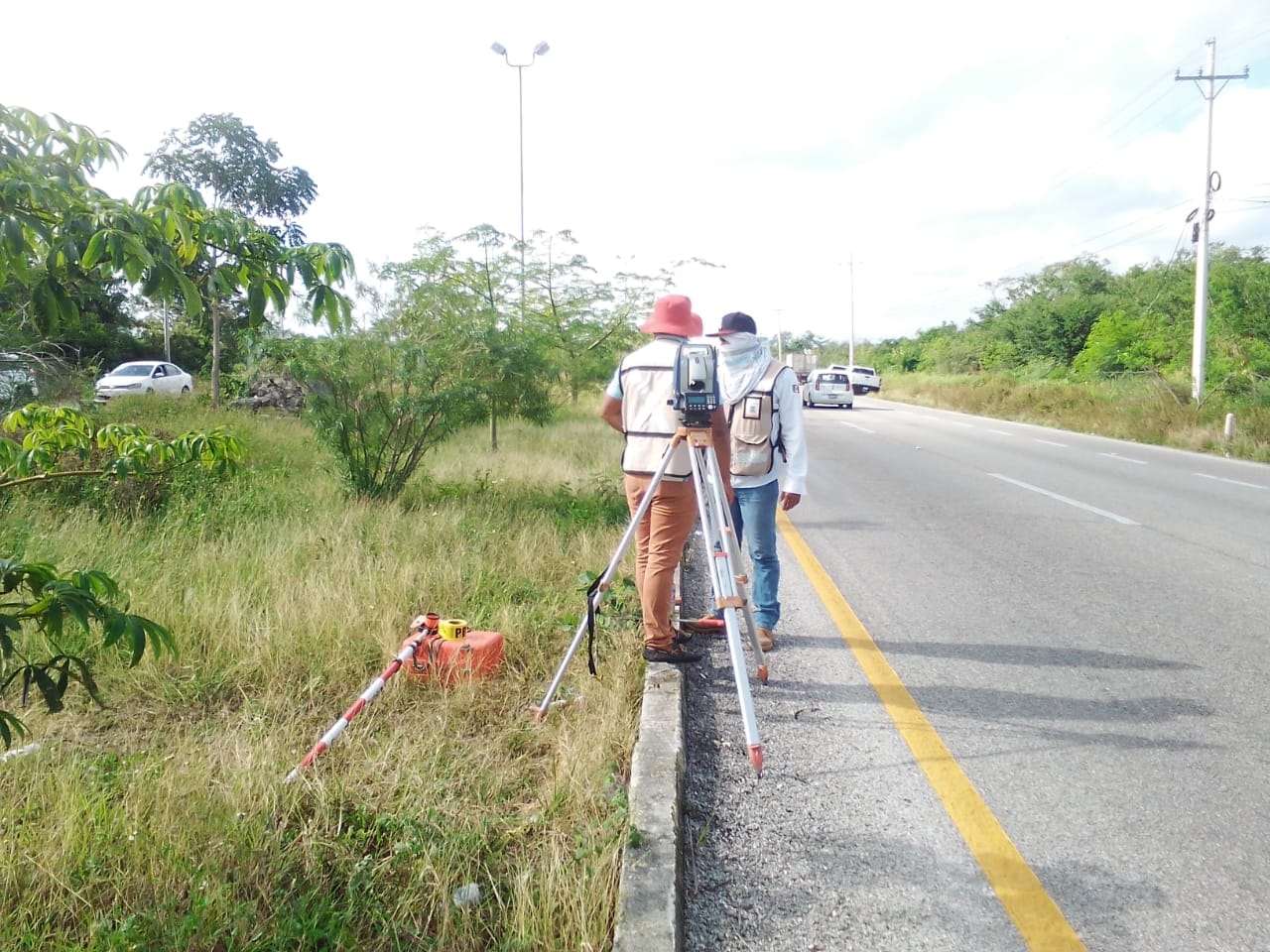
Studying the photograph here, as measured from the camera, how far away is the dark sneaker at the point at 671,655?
14.3 feet

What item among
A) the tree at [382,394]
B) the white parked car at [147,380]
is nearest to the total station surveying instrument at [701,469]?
the tree at [382,394]

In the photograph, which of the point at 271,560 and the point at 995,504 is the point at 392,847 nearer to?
the point at 271,560

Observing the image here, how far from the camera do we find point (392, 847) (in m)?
2.75

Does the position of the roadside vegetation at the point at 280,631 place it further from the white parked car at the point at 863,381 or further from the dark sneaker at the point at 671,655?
the white parked car at the point at 863,381

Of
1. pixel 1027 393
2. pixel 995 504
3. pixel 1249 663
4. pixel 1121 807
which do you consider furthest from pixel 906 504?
pixel 1027 393

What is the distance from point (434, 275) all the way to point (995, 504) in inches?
267

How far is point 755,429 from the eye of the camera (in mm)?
4609

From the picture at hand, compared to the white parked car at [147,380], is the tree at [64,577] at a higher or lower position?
lower

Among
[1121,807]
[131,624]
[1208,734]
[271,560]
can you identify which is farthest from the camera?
A: [271,560]

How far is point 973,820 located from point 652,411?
2.11m

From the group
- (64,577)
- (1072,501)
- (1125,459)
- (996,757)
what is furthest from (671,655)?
(1125,459)

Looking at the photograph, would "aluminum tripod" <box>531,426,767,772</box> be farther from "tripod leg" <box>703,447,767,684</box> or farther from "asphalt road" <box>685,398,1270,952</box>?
"asphalt road" <box>685,398,1270,952</box>

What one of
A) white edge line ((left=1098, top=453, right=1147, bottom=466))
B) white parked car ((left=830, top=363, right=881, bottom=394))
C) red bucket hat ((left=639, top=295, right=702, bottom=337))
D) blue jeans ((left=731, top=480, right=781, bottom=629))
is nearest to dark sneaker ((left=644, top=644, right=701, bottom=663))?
blue jeans ((left=731, top=480, right=781, bottom=629))

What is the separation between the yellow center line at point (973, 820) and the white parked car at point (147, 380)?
2356cm
